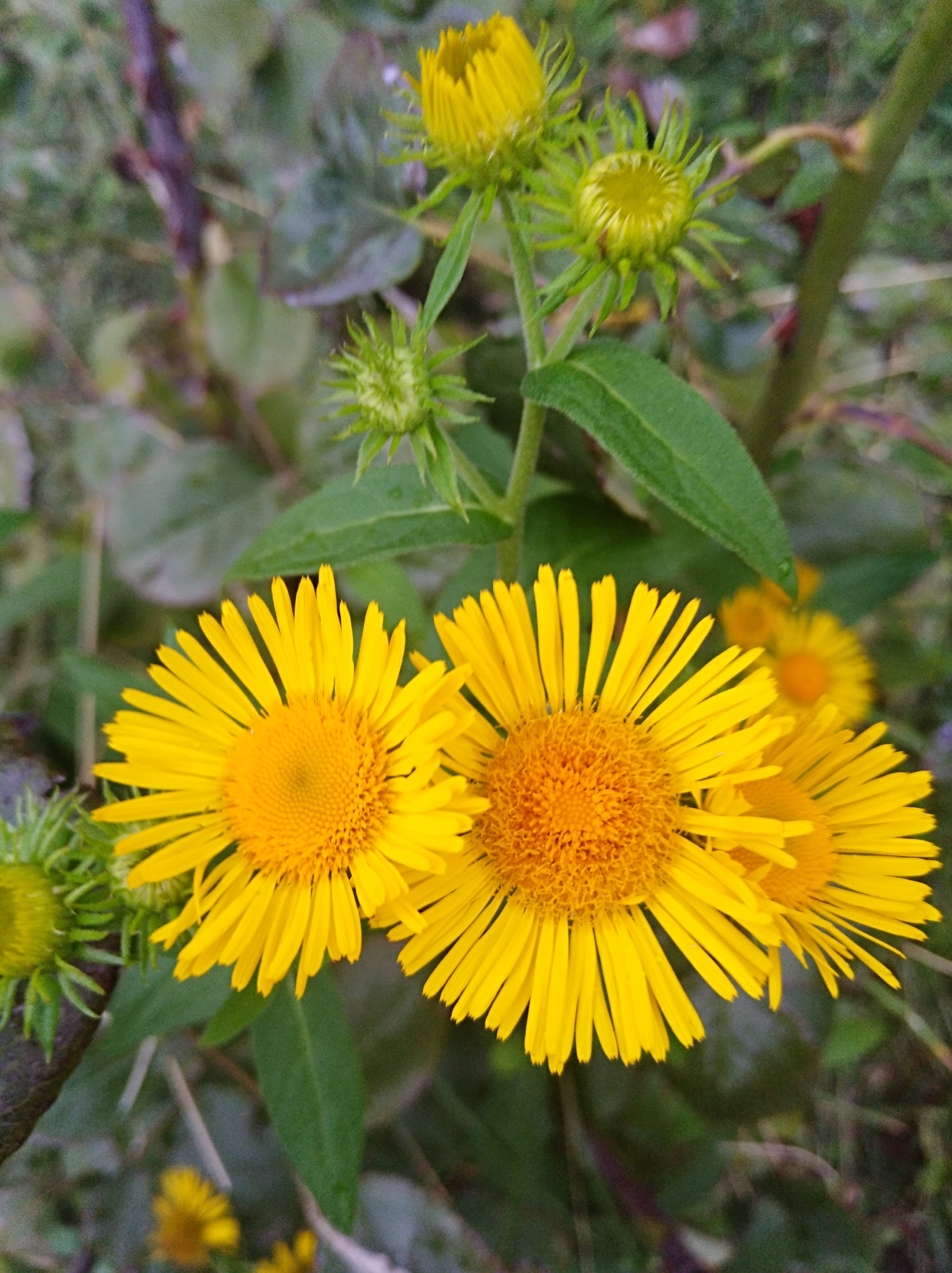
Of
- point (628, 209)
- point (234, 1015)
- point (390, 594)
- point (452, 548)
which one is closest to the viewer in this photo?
point (628, 209)

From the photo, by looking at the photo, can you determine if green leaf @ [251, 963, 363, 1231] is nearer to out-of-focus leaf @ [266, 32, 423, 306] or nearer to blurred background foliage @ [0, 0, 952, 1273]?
blurred background foliage @ [0, 0, 952, 1273]

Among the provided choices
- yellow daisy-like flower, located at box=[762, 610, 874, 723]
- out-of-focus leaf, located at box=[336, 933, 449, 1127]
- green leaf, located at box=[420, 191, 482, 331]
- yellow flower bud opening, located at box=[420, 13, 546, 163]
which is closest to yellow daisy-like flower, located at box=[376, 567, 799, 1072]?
green leaf, located at box=[420, 191, 482, 331]

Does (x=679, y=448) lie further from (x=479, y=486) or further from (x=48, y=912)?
(x=48, y=912)

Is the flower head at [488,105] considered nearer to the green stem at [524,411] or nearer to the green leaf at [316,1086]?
the green stem at [524,411]

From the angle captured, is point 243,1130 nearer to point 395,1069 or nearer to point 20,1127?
point 395,1069

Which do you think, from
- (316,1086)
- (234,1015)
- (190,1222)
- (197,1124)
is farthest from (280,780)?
(190,1222)

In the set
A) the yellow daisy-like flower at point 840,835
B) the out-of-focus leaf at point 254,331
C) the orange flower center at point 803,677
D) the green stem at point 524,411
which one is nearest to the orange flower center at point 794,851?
the yellow daisy-like flower at point 840,835
